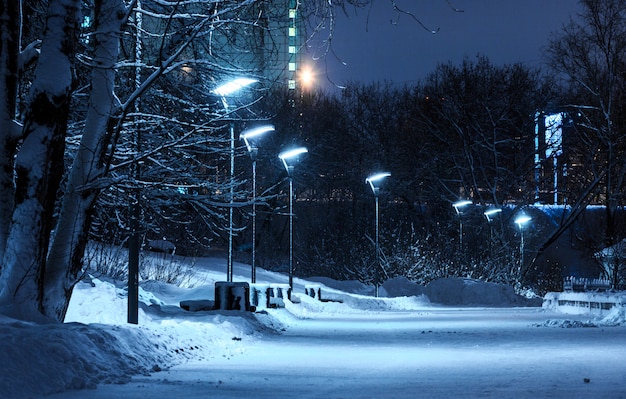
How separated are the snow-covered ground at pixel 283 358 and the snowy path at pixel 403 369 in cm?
2

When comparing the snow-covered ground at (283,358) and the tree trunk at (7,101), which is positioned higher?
the tree trunk at (7,101)

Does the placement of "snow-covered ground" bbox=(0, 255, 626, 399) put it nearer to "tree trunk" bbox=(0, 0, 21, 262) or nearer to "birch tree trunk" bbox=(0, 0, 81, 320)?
"birch tree trunk" bbox=(0, 0, 81, 320)

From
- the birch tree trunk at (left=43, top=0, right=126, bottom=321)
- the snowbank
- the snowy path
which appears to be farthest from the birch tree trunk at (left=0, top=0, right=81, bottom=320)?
the snowbank

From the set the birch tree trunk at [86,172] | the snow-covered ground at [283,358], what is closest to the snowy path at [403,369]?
the snow-covered ground at [283,358]

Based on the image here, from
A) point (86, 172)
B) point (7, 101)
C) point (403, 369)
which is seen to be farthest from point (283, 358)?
point (7, 101)

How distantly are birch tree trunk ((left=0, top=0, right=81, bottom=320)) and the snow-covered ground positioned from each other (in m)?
0.98

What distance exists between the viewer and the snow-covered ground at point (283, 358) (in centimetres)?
1158

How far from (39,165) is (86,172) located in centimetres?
93

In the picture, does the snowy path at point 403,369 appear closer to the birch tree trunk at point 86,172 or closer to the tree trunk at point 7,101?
the birch tree trunk at point 86,172

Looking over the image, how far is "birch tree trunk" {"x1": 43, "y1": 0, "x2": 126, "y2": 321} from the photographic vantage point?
15.6 metres

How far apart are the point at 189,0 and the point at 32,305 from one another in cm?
442

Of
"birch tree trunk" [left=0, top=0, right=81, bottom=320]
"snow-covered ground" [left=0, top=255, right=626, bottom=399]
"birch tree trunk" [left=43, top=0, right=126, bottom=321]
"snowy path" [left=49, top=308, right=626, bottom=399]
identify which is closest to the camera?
"snow-covered ground" [left=0, top=255, right=626, bottom=399]

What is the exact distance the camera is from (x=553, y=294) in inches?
1756

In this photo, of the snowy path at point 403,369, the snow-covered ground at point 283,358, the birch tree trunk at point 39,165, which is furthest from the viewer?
the birch tree trunk at point 39,165
